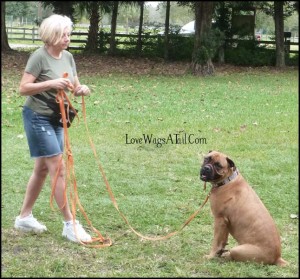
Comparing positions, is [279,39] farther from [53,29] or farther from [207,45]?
[53,29]

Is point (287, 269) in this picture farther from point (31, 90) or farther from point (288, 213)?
point (31, 90)

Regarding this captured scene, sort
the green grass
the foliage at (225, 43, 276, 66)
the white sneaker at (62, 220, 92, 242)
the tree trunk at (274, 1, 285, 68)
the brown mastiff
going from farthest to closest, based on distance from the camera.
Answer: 1. the foliage at (225, 43, 276, 66)
2. the tree trunk at (274, 1, 285, 68)
3. the white sneaker at (62, 220, 92, 242)
4. the green grass
5. the brown mastiff

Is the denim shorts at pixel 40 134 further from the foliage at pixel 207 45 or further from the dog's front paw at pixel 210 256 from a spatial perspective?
the foliage at pixel 207 45

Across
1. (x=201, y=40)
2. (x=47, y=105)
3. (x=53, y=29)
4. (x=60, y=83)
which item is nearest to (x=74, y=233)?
(x=47, y=105)

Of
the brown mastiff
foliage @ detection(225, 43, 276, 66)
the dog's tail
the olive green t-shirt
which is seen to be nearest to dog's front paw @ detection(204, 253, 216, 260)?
the brown mastiff

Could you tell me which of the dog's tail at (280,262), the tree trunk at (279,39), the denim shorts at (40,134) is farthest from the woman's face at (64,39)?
the tree trunk at (279,39)

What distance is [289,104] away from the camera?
500 inches

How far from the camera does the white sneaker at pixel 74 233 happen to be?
191 inches

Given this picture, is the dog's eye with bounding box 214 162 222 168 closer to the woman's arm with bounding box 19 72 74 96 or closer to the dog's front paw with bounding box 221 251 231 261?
the dog's front paw with bounding box 221 251 231 261

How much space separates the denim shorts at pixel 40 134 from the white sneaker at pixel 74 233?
0.62 meters

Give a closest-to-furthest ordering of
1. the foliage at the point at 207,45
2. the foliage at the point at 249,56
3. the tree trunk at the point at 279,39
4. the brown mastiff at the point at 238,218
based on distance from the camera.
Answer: the brown mastiff at the point at 238,218
the foliage at the point at 207,45
the tree trunk at the point at 279,39
the foliage at the point at 249,56

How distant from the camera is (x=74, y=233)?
4.87m

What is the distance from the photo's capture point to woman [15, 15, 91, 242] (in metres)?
4.45

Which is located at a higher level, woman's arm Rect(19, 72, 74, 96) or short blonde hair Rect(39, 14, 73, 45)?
short blonde hair Rect(39, 14, 73, 45)
